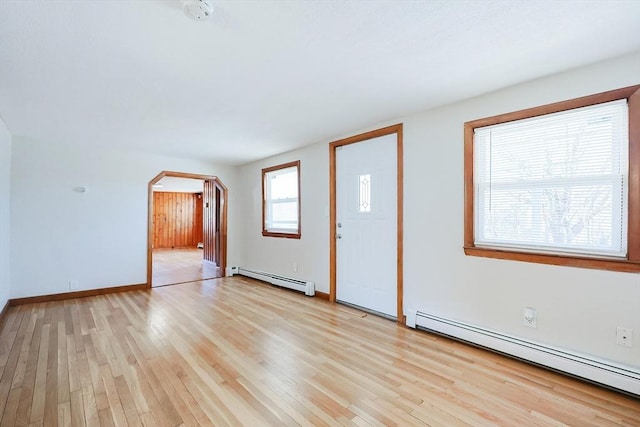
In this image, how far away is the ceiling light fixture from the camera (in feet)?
4.86

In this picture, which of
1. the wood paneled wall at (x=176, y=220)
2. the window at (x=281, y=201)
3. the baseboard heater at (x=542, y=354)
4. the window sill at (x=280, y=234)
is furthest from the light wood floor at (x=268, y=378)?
the wood paneled wall at (x=176, y=220)

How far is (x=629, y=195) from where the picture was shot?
2002 millimetres

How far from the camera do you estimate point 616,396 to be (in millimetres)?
1952

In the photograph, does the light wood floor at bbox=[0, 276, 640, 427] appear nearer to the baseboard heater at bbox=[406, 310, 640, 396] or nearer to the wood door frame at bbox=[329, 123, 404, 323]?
the baseboard heater at bbox=[406, 310, 640, 396]

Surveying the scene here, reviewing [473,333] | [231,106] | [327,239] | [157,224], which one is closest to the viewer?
[473,333]

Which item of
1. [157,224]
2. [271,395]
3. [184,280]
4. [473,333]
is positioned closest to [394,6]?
[271,395]

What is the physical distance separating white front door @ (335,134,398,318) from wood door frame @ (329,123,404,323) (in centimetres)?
6

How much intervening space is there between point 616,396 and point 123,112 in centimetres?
470

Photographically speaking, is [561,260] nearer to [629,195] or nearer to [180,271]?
[629,195]

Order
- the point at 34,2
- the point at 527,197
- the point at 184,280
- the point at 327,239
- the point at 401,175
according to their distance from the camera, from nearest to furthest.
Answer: the point at 34,2, the point at 527,197, the point at 401,175, the point at 327,239, the point at 184,280

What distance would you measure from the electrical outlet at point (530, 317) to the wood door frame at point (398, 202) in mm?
1152

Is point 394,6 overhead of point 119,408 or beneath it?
overhead

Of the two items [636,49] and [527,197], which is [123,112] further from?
[636,49]

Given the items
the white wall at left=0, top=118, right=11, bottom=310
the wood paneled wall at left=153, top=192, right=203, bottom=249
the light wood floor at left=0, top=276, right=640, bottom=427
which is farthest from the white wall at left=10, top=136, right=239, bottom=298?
the wood paneled wall at left=153, top=192, right=203, bottom=249
